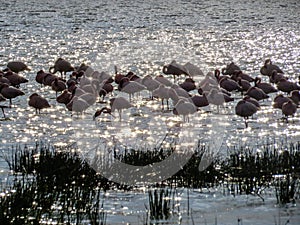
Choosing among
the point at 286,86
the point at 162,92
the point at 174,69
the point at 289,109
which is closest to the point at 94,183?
the point at 289,109

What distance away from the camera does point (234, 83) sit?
1600cm

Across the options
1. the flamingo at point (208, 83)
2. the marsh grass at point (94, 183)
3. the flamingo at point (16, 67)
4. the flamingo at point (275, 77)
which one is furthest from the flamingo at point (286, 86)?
the flamingo at point (16, 67)

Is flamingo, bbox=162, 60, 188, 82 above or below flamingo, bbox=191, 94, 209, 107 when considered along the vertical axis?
above

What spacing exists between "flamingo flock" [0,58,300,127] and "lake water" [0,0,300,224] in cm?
25

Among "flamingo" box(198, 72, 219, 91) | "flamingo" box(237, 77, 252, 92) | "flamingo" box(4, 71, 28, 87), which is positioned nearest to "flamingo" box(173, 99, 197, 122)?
"flamingo" box(198, 72, 219, 91)

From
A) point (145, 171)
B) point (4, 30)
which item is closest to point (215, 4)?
point (4, 30)

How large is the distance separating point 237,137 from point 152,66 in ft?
30.9

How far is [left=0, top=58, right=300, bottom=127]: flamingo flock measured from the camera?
45.9 ft

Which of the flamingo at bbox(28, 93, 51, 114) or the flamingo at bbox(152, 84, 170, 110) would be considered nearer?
the flamingo at bbox(28, 93, 51, 114)

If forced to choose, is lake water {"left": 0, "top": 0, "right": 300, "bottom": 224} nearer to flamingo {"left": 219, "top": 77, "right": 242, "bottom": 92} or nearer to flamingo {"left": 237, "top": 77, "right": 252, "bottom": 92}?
flamingo {"left": 237, "top": 77, "right": 252, "bottom": 92}

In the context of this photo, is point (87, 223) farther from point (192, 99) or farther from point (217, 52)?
point (217, 52)

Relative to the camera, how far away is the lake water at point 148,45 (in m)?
12.6

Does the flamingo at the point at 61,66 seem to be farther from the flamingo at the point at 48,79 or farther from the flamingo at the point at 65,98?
the flamingo at the point at 65,98

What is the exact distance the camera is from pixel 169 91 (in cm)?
1469
